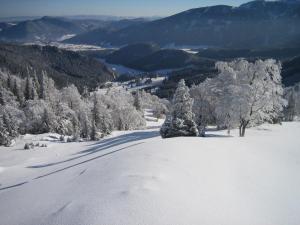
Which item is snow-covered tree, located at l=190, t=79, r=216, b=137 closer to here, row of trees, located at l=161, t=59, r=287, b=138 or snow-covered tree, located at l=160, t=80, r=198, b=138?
row of trees, located at l=161, t=59, r=287, b=138

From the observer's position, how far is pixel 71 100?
108 meters

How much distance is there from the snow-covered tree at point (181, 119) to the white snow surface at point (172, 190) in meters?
11.4

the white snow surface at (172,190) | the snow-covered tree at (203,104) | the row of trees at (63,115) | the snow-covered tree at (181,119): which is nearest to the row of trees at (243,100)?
the snow-covered tree at (181,119)

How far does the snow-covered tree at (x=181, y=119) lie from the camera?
40406 mm

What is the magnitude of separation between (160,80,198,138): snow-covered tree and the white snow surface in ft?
37.4

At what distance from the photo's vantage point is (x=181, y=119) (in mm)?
40656

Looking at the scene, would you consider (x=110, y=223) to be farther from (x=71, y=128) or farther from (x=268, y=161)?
(x=71, y=128)

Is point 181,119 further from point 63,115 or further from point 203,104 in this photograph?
point 63,115

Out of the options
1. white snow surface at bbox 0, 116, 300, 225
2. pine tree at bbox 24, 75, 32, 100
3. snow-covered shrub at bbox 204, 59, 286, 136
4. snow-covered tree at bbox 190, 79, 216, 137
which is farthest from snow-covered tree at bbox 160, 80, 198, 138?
pine tree at bbox 24, 75, 32, 100

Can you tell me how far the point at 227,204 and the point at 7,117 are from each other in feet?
190

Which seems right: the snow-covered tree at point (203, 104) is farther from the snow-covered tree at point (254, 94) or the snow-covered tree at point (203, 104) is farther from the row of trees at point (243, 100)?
the snow-covered tree at point (254, 94)

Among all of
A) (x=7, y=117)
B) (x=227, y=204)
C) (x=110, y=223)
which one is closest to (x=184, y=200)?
(x=227, y=204)

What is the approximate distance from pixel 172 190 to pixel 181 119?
24.5 metres

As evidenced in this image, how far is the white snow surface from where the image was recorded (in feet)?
47.0
